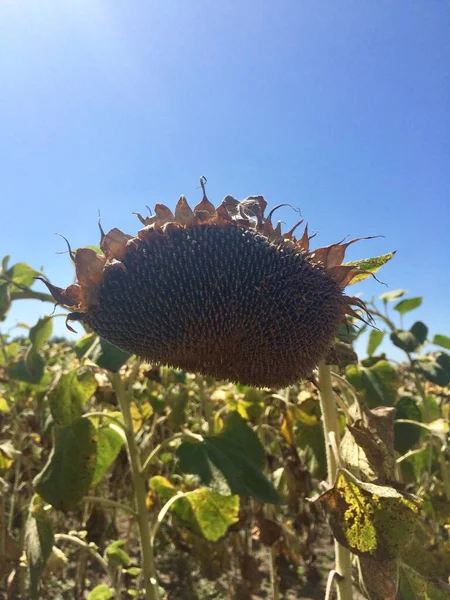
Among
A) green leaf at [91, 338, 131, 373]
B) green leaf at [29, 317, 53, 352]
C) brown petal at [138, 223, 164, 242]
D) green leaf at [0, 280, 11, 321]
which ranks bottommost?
green leaf at [91, 338, 131, 373]

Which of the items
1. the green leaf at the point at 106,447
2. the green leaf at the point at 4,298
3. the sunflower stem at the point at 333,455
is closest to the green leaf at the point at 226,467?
the green leaf at the point at 106,447

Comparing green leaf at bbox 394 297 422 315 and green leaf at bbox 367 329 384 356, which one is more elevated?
green leaf at bbox 394 297 422 315

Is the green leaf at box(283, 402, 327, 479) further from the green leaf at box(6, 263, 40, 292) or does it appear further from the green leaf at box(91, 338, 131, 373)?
the green leaf at box(6, 263, 40, 292)

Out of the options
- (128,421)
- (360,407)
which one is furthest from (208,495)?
(360,407)

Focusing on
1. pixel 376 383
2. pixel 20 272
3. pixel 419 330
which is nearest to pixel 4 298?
pixel 20 272

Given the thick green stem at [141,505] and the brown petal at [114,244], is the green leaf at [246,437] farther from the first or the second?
the brown petal at [114,244]

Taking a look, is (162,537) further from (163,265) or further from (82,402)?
(163,265)

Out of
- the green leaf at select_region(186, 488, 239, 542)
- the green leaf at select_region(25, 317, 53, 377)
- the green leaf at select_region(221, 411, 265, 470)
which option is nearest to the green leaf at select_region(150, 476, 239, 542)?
the green leaf at select_region(186, 488, 239, 542)
